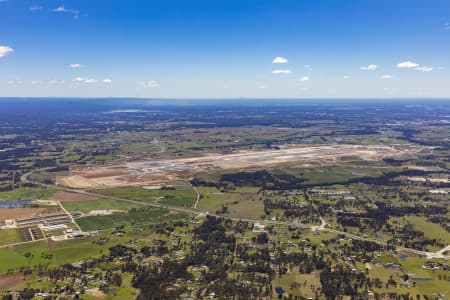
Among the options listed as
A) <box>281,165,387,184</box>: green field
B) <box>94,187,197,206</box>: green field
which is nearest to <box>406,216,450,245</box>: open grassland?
<box>281,165,387,184</box>: green field

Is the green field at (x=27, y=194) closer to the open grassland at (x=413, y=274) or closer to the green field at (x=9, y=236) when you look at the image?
the green field at (x=9, y=236)

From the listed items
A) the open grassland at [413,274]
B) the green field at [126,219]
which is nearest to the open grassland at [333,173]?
the green field at [126,219]

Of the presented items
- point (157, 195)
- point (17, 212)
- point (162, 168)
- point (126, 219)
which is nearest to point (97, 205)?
point (126, 219)

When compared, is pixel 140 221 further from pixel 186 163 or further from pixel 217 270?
pixel 186 163

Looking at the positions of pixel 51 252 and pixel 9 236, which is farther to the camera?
pixel 9 236

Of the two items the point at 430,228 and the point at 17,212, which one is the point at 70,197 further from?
the point at 430,228

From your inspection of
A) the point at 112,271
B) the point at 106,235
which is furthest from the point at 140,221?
the point at 112,271
